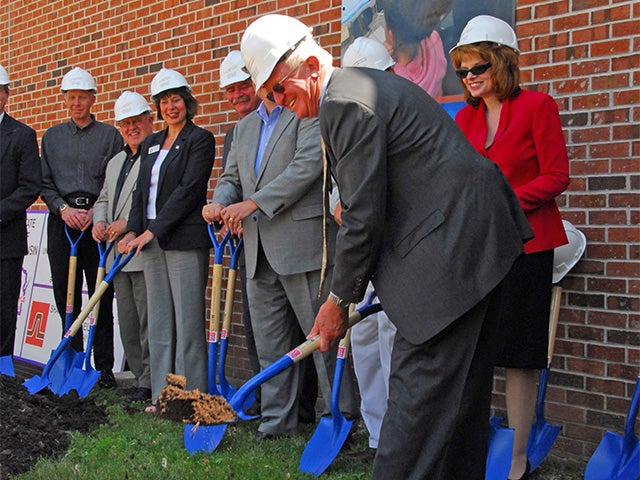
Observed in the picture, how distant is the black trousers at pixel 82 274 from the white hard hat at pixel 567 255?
3638mm

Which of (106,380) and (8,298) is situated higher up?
(8,298)

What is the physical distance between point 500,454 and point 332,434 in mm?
920

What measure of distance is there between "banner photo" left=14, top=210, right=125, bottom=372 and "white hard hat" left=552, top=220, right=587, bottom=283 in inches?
180

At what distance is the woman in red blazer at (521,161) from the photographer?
3.88 m

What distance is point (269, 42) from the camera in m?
2.98

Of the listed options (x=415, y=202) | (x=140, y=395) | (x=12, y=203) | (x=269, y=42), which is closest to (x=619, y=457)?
(x=415, y=202)

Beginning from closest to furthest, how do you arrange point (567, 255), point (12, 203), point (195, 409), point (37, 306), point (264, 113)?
point (195, 409), point (567, 255), point (264, 113), point (12, 203), point (37, 306)

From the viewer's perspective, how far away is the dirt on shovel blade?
377 centimetres

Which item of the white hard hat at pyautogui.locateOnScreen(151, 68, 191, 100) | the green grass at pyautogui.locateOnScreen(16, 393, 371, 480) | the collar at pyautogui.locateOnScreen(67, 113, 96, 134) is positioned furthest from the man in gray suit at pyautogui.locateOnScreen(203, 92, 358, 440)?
the collar at pyautogui.locateOnScreen(67, 113, 96, 134)

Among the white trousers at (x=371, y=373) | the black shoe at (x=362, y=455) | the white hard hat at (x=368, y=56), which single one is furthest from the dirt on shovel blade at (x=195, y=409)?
the white hard hat at (x=368, y=56)

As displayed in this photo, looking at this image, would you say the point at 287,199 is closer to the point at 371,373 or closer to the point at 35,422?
the point at 371,373

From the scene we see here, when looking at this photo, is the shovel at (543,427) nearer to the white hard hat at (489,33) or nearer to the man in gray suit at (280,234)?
the man in gray suit at (280,234)

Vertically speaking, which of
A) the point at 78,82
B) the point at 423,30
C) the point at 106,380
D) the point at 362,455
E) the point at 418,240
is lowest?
the point at 106,380

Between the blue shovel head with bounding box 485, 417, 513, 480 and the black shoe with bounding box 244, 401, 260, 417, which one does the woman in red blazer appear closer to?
the blue shovel head with bounding box 485, 417, 513, 480
